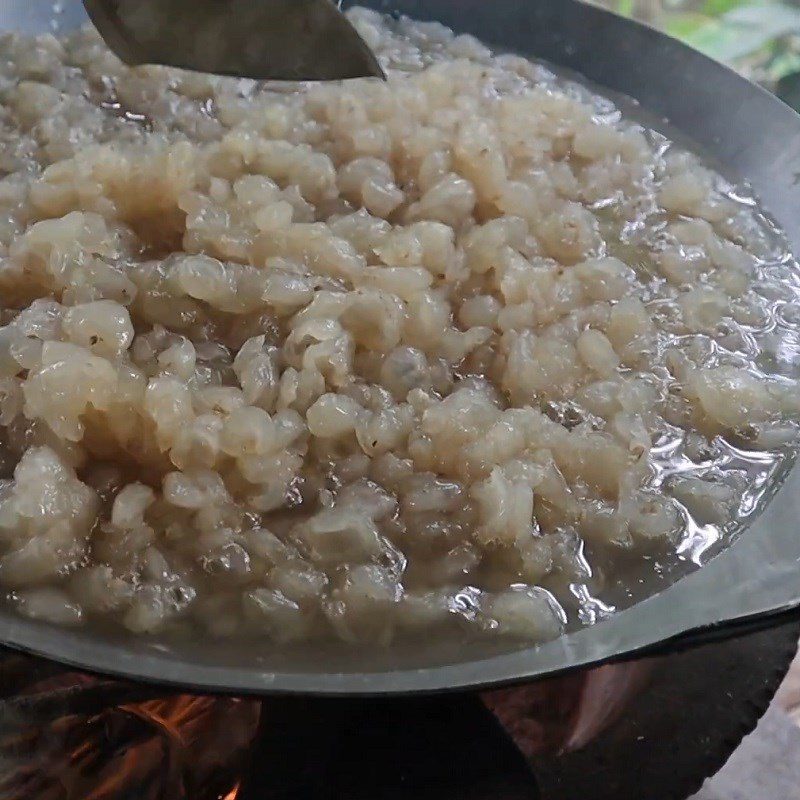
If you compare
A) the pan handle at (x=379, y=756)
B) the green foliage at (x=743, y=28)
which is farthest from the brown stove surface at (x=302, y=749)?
the green foliage at (x=743, y=28)

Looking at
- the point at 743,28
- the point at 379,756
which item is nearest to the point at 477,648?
the point at 379,756

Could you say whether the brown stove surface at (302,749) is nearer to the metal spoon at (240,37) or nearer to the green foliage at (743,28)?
the metal spoon at (240,37)

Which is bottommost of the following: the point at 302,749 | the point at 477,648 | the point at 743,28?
the point at 302,749

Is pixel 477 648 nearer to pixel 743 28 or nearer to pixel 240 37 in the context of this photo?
pixel 240 37

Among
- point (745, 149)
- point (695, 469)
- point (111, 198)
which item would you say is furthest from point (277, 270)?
point (745, 149)

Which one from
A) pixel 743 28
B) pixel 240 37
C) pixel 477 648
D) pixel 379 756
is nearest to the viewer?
pixel 477 648

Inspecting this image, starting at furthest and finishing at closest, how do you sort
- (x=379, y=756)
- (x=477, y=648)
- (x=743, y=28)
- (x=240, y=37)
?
(x=743, y=28) < (x=240, y=37) < (x=379, y=756) < (x=477, y=648)

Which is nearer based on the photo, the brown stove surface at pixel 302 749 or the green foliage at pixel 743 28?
the brown stove surface at pixel 302 749
